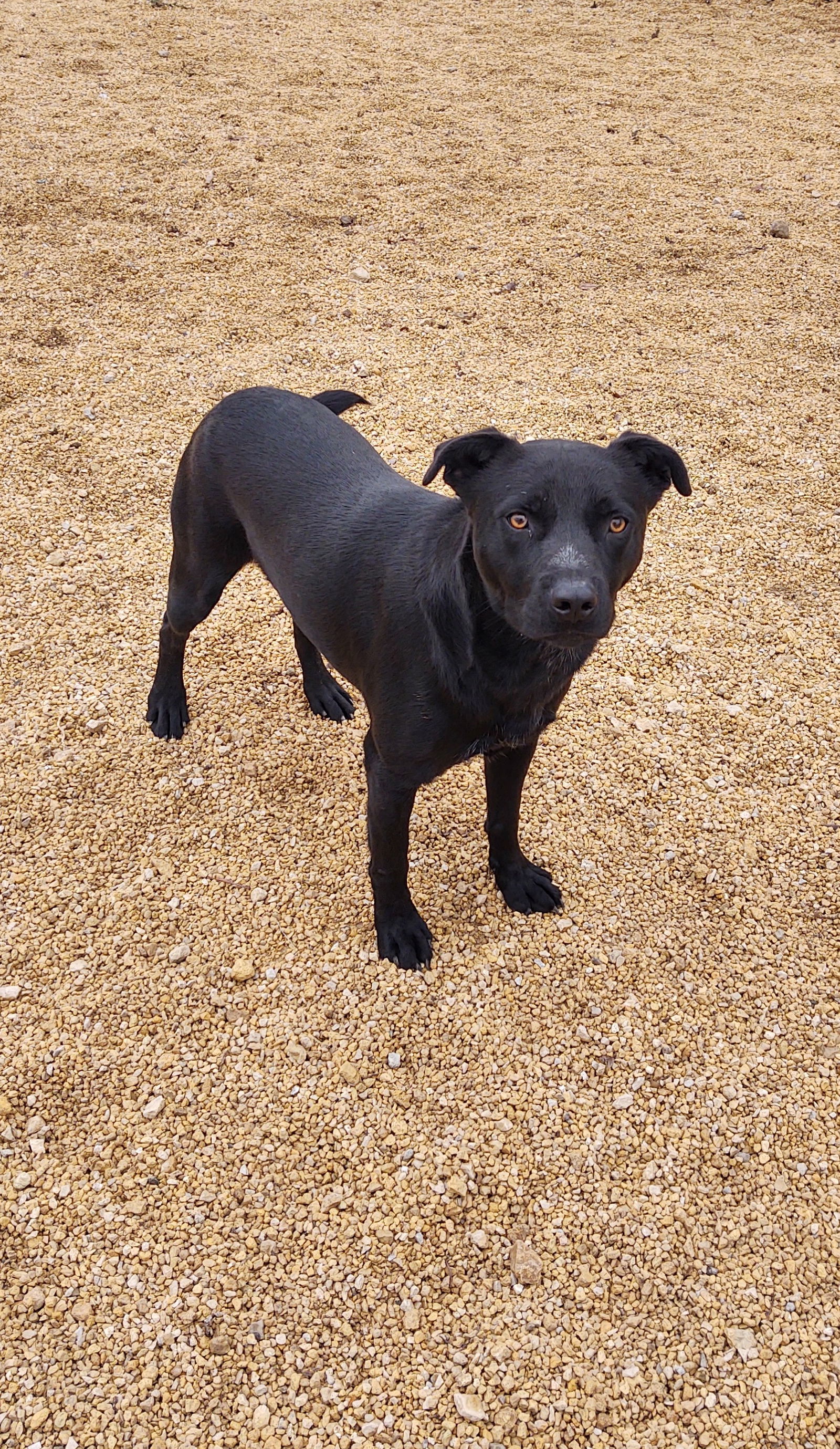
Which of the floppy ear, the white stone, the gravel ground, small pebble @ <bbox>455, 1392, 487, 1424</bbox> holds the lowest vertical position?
small pebble @ <bbox>455, 1392, 487, 1424</bbox>

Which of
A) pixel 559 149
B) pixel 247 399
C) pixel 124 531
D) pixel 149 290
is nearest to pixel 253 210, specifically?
pixel 149 290

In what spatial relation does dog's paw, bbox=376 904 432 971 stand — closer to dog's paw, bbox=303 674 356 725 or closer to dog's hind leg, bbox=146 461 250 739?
dog's paw, bbox=303 674 356 725

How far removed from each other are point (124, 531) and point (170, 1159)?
3.09 meters

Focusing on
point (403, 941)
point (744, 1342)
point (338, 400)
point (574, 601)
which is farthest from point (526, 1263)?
point (338, 400)

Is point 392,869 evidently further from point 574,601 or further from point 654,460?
point 654,460

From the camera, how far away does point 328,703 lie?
4.09 metres

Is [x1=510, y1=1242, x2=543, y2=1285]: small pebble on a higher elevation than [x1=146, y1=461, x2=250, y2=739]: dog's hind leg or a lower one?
lower

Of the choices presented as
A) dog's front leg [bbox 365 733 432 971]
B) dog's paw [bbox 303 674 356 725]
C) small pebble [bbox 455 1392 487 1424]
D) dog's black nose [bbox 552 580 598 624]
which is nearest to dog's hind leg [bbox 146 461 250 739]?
dog's paw [bbox 303 674 356 725]

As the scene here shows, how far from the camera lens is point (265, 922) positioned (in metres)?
3.39

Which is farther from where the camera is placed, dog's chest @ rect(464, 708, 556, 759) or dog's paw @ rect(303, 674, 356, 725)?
dog's paw @ rect(303, 674, 356, 725)

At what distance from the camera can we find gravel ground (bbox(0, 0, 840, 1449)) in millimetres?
2447

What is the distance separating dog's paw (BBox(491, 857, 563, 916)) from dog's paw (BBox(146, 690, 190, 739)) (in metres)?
1.45

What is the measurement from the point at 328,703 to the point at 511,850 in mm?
1121

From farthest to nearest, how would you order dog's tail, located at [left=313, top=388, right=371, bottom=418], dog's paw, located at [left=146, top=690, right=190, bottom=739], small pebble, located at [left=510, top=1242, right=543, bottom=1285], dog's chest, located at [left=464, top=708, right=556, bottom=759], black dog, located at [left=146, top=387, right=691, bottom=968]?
dog's paw, located at [left=146, top=690, right=190, bottom=739] < dog's tail, located at [left=313, top=388, right=371, bottom=418] < dog's chest, located at [left=464, top=708, right=556, bottom=759] < small pebble, located at [left=510, top=1242, right=543, bottom=1285] < black dog, located at [left=146, top=387, right=691, bottom=968]
